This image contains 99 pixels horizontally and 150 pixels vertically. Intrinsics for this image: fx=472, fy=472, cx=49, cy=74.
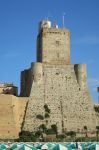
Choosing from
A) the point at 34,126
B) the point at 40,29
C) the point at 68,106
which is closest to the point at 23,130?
the point at 34,126

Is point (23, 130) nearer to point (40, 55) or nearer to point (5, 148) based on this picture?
point (40, 55)

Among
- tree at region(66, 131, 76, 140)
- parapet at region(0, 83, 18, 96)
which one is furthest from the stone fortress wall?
parapet at region(0, 83, 18, 96)

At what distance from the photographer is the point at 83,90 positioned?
6538 centimetres

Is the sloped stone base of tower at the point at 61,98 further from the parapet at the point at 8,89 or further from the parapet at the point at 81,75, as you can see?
the parapet at the point at 8,89

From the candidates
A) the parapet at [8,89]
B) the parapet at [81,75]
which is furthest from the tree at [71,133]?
the parapet at [8,89]

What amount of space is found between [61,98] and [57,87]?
1639 millimetres

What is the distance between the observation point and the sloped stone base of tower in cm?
6219

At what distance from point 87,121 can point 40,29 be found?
51.6 feet

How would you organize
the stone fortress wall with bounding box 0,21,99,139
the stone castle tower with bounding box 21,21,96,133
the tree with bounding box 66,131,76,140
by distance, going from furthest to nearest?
the stone castle tower with bounding box 21,21,96,133 < the tree with bounding box 66,131,76,140 < the stone fortress wall with bounding box 0,21,99,139

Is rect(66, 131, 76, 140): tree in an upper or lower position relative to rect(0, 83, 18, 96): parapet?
lower

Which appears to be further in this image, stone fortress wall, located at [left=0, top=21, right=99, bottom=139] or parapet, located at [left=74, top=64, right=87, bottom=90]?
parapet, located at [left=74, top=64, right=87, bottom=90]

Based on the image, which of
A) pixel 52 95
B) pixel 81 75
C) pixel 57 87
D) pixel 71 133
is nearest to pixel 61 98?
pixel 52 95

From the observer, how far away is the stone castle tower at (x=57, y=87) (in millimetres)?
62375

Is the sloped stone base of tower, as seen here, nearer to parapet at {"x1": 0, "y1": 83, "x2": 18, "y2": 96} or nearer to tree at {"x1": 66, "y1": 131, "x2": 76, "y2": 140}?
tree at {"x1": 66, "y1": 131, "x2": 76, "y2": 140}
